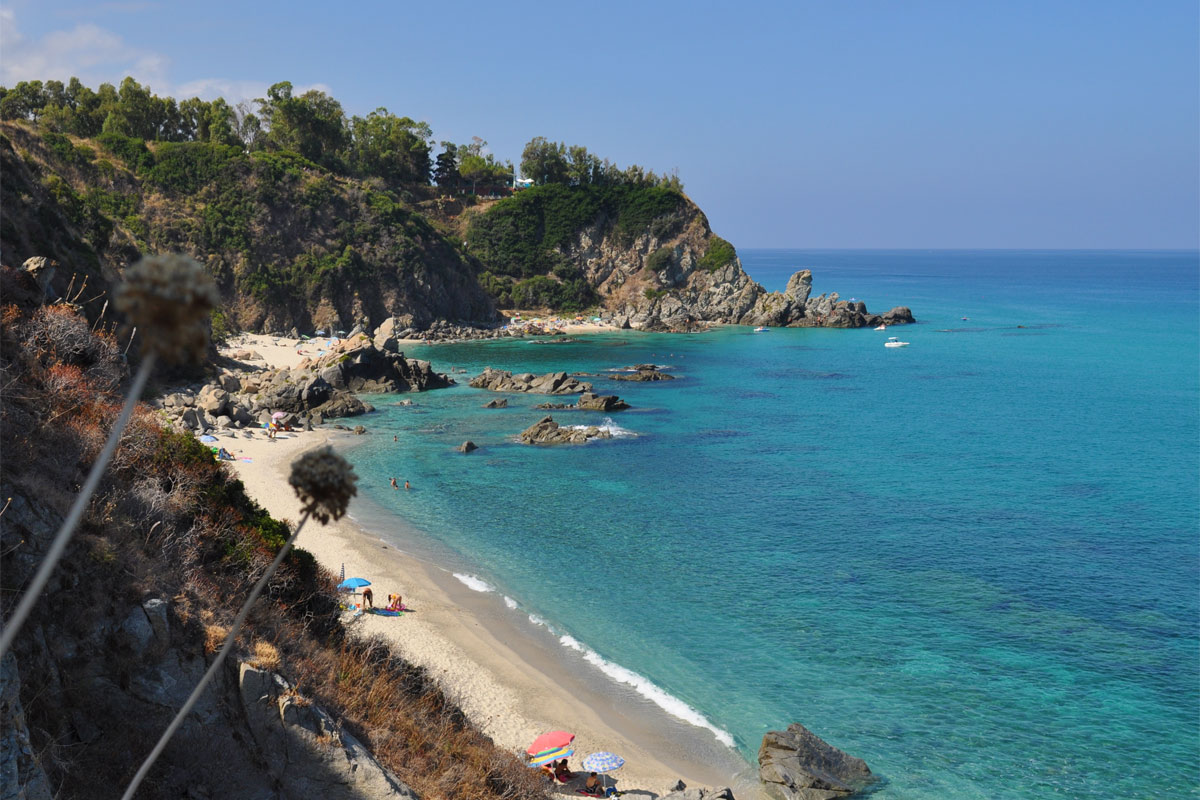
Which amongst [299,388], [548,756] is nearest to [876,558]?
[548,756]

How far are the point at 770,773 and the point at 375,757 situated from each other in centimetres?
1080

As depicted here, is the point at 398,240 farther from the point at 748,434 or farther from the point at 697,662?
the point at 697,662

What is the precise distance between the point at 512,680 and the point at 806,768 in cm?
872

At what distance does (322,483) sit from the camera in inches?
215

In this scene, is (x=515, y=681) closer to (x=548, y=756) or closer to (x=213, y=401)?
(x=548, y=756)

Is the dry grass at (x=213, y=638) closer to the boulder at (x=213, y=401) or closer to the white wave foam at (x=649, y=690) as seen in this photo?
the white wave foam at (x=649, y=690)

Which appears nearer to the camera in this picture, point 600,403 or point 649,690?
point 649,690

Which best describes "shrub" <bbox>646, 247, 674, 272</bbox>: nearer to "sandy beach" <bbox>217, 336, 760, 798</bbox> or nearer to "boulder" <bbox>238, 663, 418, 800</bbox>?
"sandy beach" <bbox>217, 336, 760, 798</bbox>

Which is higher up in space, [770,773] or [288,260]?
[288,260]

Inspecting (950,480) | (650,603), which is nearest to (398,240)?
(950,480)

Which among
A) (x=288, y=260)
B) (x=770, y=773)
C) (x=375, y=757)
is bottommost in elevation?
(x=770, y=773)

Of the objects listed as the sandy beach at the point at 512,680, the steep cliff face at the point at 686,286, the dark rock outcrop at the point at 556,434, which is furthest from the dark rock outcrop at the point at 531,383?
the steep cliff face at the point at 686,286

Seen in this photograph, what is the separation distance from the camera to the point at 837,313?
12300cm

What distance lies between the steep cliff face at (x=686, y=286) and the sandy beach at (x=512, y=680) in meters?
89.9
